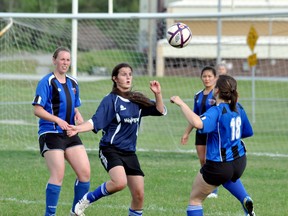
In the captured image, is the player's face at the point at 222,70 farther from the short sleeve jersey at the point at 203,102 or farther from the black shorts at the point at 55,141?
the black shorts at the point at 55,141

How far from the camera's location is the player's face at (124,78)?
8797 mm

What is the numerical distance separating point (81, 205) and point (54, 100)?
1.20 meters

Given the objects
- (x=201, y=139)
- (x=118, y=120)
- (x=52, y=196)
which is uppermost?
(x=118, y=120)

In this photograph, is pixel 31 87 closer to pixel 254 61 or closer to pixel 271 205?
pixel 254 61

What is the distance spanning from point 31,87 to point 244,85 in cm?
851

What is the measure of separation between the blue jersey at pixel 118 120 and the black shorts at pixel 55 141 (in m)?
0.48

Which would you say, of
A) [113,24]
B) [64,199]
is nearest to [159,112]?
[64,199]

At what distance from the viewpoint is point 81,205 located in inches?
352

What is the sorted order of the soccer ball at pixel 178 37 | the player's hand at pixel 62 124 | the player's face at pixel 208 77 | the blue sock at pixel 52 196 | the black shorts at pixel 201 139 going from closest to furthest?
1. the player's hand at pixel 62 124
2. the blue sock at pixel 52 196
3. the soccer ball at pixel 178 37
4. the player's face at pixel 208 77
5. the black shorts at pixel 201 139

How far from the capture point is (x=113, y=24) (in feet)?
65.3

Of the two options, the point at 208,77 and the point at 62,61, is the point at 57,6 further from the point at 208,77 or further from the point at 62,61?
the point at 62,61

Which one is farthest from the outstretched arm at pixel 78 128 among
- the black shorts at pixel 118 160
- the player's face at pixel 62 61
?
the player's face at pixel 62 61

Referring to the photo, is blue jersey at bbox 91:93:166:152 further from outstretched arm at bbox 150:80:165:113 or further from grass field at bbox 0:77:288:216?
grass field at bbox 0:77:288:216

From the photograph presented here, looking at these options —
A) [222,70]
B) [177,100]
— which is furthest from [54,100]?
[222,70]
